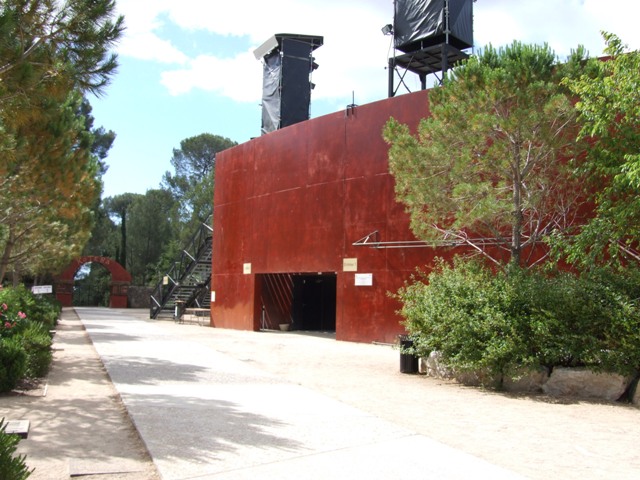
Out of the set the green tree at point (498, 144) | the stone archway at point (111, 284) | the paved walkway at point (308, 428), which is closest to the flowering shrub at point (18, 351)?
the paved walkway at point (308, 428)

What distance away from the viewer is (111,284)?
47.5 m

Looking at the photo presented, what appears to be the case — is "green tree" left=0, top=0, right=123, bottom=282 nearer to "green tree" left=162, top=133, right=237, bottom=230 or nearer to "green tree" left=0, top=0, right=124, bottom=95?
"green tree" left=0, top=0, right=124, bottom=95

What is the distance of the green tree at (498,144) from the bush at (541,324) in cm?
141

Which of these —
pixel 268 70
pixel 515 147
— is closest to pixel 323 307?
pixel 268 70

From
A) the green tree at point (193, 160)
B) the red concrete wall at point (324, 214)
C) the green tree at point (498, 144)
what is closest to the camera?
the green tree at point (498, 144)

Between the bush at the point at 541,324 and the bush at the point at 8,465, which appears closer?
the bush at the point at 8,465

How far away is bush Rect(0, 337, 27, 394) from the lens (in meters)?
7.82

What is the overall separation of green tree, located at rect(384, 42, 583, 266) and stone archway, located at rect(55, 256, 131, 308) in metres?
39.4

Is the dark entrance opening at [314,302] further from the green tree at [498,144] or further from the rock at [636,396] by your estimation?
the rock at [636,396]

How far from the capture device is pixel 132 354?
42.6 feet

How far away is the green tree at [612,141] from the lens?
8759 millimetres

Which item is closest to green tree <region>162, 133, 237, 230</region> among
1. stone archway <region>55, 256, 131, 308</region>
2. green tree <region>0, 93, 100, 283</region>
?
stone archway <region>55, 256, 131, 308</region>

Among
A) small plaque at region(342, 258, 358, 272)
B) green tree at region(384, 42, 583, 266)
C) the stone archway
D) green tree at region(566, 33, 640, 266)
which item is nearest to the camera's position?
green tree at region(566, 33, 640, 266)

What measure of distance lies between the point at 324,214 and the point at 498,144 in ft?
29.1
